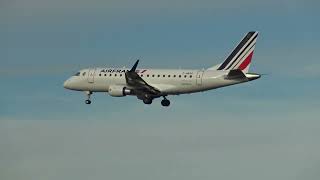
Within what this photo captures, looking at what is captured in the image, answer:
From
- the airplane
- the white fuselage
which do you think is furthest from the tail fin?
the white fuselage

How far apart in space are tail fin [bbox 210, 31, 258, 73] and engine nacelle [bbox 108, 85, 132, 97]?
48.8 ft

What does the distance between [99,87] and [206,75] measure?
1753 cm

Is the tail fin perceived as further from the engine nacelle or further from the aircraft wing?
the engine nacelle

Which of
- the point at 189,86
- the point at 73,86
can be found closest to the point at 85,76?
the point at 73,86

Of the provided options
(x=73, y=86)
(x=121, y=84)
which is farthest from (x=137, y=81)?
(x=73, y=86)

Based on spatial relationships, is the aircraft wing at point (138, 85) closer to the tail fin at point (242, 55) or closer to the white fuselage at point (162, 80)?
the white fuselage at point (162, 80)

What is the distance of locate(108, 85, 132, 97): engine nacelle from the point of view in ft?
513

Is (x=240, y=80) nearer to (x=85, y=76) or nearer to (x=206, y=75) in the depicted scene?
(x=206, y=75)

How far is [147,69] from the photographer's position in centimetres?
16175

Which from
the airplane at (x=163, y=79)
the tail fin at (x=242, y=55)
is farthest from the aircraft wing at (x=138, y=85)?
the tail fin at (x=242, y=55)

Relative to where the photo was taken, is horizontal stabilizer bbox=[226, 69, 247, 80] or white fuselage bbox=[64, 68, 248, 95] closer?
horizontal stabilizer bbox=[226, 69, 247, 80]

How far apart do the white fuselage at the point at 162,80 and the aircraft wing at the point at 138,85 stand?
3.53 feet

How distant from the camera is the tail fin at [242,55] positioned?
16012cm

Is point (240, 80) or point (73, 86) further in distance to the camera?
point (73, 86)
